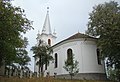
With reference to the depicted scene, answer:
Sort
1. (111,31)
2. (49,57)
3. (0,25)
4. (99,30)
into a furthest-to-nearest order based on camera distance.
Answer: (49,57)
(99,30)
(111,31)
(0,25)

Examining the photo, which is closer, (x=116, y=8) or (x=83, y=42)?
(x=116, y=8)

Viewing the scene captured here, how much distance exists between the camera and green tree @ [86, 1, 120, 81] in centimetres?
3116

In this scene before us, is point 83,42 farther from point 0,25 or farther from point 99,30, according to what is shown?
point 0,25

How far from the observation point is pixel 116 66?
3288cm

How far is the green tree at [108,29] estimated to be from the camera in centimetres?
3116

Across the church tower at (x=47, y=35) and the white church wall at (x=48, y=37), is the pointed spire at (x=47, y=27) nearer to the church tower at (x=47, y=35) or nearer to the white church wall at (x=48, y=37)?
the church tower at (x=47, y=35)

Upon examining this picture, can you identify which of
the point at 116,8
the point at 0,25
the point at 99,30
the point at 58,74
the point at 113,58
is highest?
the point at 116,8

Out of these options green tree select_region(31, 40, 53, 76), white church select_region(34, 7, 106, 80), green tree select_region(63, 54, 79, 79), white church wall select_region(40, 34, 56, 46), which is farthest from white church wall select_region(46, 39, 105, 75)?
white church wall select_region(40, 34, 56, 46)

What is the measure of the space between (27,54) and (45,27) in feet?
59.0

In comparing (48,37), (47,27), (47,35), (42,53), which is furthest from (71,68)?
(47,27)

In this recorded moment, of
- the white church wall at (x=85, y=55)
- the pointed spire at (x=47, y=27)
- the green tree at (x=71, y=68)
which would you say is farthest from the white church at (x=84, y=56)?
the pointed spire at (x=47, y=27)

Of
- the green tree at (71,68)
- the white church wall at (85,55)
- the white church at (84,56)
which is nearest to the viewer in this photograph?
Answer: the green tree at (71,68)

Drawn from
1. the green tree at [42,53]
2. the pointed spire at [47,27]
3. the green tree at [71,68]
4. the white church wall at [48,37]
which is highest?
the pointed spire at [47,27]

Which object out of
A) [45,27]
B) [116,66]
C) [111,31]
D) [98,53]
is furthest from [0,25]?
[45,27]
